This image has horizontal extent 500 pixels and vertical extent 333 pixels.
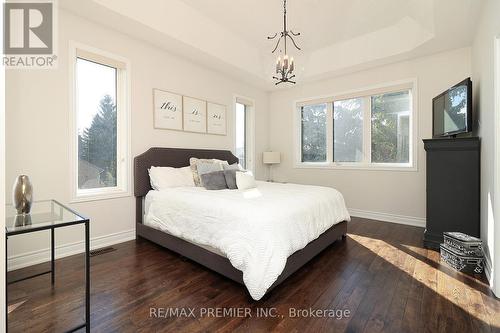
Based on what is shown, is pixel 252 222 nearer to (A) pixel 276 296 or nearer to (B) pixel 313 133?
(A) pixel 276 296

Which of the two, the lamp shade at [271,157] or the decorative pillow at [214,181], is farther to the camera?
the lamp shade at [271,157]

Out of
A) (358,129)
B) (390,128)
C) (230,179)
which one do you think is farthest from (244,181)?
(390,128)

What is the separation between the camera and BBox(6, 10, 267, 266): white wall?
2.38 metres

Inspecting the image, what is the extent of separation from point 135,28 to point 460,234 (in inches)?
173

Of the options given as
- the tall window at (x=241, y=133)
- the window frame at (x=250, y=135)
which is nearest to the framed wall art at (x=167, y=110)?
the tall window at (x=241, y=133)

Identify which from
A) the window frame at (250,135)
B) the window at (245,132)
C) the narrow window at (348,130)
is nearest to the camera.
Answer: the narrow window at (348,130)

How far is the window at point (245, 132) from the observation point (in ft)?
16.8

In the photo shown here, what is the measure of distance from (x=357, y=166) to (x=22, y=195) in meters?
4.53

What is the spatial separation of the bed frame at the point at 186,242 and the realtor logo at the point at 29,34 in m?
1.44

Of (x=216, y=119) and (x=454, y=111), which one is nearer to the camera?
(x=454, y=111)

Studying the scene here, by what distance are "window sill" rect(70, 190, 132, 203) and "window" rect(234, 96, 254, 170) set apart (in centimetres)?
244

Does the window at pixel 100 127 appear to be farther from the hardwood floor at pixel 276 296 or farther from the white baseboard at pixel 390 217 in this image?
the white baseboard at pixel 390 217

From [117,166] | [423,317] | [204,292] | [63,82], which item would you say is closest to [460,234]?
[423,317]

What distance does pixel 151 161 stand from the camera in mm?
3379
